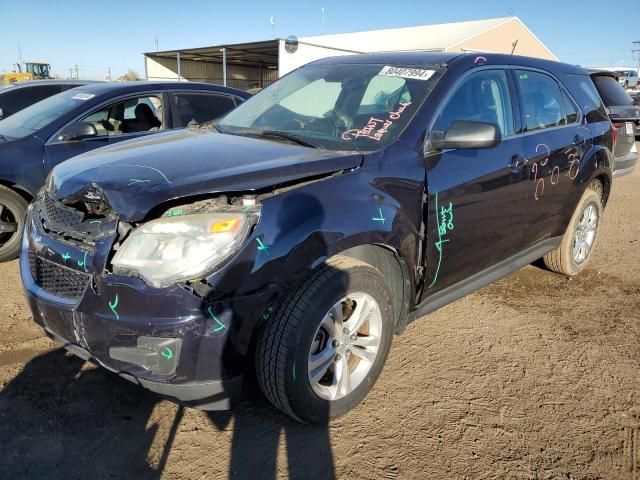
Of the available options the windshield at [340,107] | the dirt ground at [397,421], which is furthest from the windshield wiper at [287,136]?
the dirt ground at [397,421]

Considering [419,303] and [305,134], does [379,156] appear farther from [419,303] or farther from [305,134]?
[419,303]

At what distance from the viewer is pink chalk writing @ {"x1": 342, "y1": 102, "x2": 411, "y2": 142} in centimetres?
279

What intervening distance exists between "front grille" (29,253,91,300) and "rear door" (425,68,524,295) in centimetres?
175

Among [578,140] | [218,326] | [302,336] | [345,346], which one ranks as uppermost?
[578,140]

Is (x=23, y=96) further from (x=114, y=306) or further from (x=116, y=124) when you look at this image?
(x=114, y=306)

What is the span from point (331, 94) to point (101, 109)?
290 centimetres

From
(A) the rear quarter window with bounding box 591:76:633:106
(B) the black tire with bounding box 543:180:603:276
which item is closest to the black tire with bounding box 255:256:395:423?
(B) the black tire with bounding box 543:180:603:276

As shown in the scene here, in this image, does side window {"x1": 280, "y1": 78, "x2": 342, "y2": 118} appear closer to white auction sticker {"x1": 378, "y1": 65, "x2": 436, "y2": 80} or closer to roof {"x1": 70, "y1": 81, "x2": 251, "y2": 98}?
white auction sticker {"x1": 378, "y1": 65, "x2": 436, "y2": 80}

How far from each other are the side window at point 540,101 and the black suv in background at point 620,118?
285cm

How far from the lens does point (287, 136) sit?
2967 millimetres

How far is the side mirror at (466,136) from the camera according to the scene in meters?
2.75

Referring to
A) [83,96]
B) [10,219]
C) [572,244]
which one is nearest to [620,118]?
[572,244]

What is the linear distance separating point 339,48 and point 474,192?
25.4 metres

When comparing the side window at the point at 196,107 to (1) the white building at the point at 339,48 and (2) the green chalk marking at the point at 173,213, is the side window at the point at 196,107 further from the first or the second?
(1) the white building at the point at 339,48
